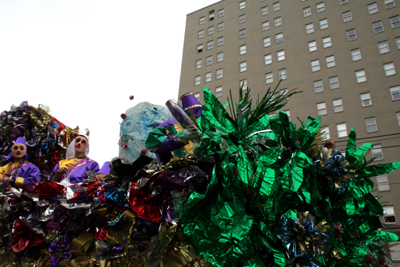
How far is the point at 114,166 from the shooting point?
1749mm

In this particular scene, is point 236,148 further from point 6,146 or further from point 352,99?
point 352,99

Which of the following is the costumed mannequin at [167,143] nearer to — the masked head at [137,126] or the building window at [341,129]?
the masked head at [137,126]

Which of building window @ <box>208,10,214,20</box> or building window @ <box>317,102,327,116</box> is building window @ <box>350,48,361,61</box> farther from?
building window @ <box>208,10,214,20</box>

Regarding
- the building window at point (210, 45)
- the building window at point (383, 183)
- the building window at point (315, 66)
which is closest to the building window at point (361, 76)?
the building window at point (315, 66)

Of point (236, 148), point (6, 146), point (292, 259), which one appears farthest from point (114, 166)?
point (6, 146)

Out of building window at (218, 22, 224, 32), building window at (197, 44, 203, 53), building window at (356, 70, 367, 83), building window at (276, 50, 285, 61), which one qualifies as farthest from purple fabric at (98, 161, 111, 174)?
building window at (218, 22, 224, 32)

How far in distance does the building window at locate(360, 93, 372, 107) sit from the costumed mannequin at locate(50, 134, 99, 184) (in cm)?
1669

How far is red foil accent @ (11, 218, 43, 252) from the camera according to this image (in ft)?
7.13

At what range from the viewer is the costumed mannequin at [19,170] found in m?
2.79

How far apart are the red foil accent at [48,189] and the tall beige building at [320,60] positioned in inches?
556

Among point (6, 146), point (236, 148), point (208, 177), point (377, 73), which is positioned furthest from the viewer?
point (377, 73)

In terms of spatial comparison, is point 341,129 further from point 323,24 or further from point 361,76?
point 323,24

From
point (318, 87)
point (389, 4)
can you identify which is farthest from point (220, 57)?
point (389, 4)

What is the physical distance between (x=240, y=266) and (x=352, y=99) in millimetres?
17632
